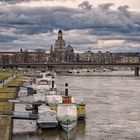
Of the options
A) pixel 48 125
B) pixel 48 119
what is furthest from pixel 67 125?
pixel 48 119

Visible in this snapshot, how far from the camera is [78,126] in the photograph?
47094 mm

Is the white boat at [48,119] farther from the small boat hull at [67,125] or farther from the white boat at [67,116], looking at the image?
the small boat hull at [67,125]

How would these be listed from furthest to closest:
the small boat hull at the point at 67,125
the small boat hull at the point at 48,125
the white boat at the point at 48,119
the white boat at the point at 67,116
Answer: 1. the white boat at the point at 48,119
2. the small boat hull at the point at 48,125
3. the white boat at the point at 67,116
4. the small boat hull at the point at 67,125

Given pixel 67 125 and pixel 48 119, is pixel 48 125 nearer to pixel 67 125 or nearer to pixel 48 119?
pixel 48 119

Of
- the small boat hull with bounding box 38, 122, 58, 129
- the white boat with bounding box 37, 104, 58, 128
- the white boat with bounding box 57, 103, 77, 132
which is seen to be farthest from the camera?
the white boat with bounding box 37, 104, 58, 128

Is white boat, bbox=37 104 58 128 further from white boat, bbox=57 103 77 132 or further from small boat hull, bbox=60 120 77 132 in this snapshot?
small boat hull, bbox=60 120 77 132

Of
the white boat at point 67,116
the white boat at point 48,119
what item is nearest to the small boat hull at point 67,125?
the white boat at point 67,116

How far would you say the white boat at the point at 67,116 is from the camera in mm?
43438

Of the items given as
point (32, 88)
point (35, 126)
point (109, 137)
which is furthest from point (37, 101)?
point (32, 88)

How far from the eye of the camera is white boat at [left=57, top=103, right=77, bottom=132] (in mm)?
43438

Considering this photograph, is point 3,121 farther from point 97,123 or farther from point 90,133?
point 97,123

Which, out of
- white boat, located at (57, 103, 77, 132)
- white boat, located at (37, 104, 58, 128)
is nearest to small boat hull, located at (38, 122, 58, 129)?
white boat, located at (37, 104, 58, 128)

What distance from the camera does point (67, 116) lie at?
4388cm

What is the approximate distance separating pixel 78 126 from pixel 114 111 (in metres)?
13.6
